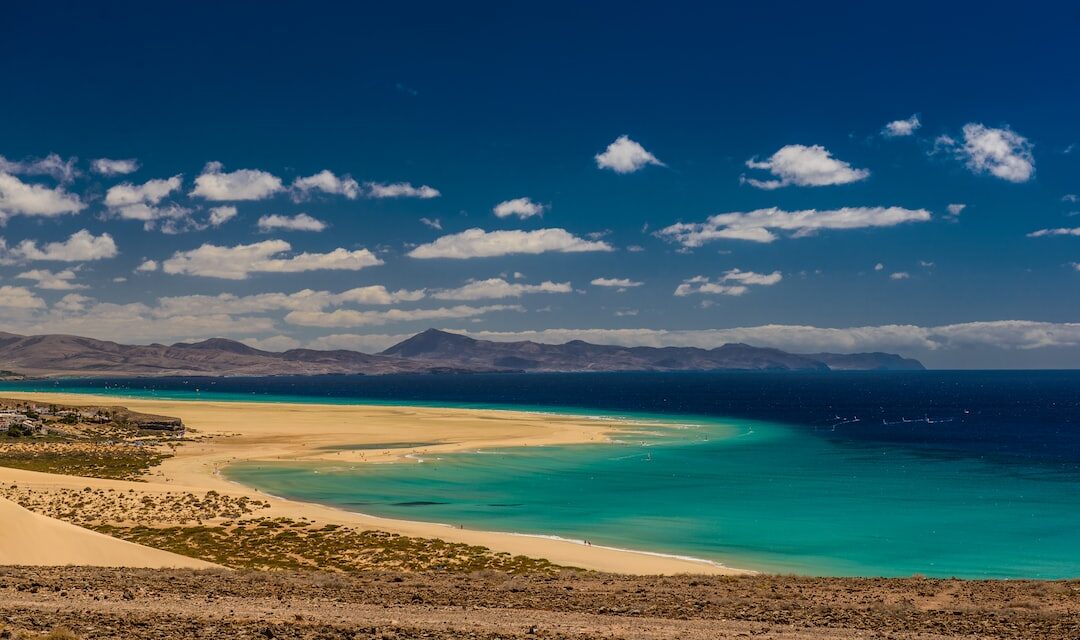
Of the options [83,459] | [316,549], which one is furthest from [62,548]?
[83,459]

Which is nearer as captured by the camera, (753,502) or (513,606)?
(513,606)

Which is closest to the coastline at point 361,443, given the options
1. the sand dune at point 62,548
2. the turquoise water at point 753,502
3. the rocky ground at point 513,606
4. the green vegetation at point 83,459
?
the green vegetation at point 83,459

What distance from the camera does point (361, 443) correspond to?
84.4 m

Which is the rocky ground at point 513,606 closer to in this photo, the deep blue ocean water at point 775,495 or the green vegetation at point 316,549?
the green vegetation at point 316,549

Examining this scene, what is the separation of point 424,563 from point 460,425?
263 feet

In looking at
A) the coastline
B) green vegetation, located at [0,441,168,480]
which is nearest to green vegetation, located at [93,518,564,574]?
the coastline

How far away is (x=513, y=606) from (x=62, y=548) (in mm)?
17264

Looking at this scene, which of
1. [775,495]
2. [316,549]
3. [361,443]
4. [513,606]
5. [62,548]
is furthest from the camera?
[361,443]

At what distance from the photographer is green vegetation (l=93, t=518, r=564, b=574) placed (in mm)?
Answer: 28844

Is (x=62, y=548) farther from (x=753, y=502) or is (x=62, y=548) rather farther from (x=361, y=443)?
(x=361, y=443)

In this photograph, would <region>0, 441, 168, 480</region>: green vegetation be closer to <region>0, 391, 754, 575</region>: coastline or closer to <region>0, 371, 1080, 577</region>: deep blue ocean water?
<region>0, 391, 754, 575</region>: coastline

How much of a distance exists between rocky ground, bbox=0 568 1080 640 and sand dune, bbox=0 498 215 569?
11.7 feet

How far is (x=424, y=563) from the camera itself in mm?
29297

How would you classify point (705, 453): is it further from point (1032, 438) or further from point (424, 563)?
point (424, 563)
